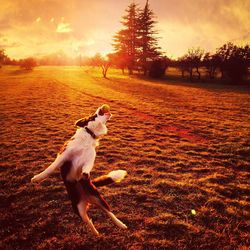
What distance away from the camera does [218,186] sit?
5.66m

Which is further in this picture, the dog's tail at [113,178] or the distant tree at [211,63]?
the distant tree at [211,63]

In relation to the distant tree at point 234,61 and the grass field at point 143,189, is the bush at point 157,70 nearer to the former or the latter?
the distant tree at point 234,61

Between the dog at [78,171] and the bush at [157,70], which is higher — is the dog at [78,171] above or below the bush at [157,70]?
below

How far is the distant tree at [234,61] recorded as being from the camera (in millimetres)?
37669

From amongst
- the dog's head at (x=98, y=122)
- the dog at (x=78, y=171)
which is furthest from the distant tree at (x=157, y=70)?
the dog at (x=78, y=171)

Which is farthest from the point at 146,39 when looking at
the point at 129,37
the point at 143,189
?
the point at 143,189

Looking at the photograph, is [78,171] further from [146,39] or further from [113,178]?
[146,39]

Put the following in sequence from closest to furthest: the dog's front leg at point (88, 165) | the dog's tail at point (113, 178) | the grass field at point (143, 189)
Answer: the dog's front leg at point (88, 165) → the dog's tail at point (113, 178) → the grass field at point (143, 189)

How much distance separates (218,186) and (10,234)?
4598mm

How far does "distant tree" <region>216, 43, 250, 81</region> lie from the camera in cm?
3767

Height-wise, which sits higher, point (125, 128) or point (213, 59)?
point (213, 59)

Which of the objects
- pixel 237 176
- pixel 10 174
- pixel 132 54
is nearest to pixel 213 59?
pixel 132 54

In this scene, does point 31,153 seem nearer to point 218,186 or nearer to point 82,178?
point 82,178

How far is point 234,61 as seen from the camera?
39.5 metres
